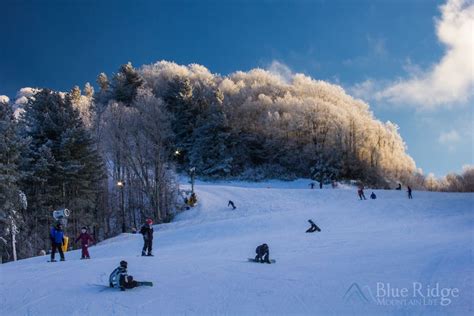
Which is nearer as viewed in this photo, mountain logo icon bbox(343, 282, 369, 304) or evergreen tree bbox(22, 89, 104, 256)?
mountain logo icon bbox(343, 282, 369, 304)

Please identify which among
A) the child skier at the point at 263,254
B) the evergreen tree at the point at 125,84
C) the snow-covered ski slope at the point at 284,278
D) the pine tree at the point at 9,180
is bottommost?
the snow-covered ski slope at the point at 284,278

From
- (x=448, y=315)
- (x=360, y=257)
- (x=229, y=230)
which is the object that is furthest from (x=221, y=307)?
(x=229, y=230)

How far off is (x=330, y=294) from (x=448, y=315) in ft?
8.52

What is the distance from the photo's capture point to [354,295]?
9867 mm

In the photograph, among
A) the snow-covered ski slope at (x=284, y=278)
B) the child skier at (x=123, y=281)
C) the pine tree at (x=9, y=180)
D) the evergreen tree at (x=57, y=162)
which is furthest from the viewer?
the evergreen tree at (x=57, y=162)

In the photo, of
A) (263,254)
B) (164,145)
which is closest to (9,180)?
(263,254)

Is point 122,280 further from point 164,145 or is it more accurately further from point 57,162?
point 164,145

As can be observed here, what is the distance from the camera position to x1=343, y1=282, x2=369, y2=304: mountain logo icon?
9.51 meters

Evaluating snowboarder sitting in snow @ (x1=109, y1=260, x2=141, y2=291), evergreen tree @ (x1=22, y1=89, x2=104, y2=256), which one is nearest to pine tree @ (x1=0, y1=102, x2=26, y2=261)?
evergreen tree @ (x1=22, y1=89, x2=104, y2=256)

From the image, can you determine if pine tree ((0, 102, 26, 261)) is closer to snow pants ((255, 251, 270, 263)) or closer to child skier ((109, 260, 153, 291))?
child skier ((109, 260, 153, 291))

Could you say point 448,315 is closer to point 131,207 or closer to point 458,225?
point 458,225

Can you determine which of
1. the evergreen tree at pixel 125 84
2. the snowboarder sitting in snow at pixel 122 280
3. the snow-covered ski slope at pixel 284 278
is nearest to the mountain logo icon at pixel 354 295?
the snow-covered ski slope at pixel 284 278

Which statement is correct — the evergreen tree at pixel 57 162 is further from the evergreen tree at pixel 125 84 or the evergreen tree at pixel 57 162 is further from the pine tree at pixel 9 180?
the evergreen tree at pixel 125 84

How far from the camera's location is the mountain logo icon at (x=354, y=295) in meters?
Answer: 9.51
